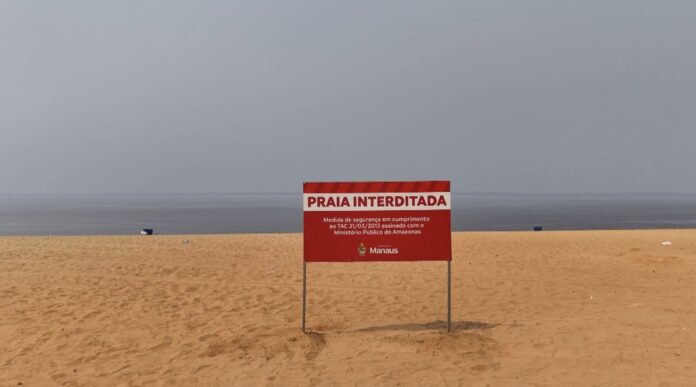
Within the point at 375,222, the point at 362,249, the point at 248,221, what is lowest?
the point at 248,221

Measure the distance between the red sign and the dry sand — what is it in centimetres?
132

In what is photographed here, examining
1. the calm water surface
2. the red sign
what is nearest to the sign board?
the red sign

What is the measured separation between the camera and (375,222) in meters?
7.73

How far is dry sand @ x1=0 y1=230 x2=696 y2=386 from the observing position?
624 centimetres

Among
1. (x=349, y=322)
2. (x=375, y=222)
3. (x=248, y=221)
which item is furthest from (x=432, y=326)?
(x=248, y=221)

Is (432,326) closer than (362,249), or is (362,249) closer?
(362,249)

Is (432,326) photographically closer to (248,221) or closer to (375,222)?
(375,222)

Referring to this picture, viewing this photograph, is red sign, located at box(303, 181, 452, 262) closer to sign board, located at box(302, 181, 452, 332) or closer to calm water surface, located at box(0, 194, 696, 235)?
sign board, located at box(302, 181, 452, 332)

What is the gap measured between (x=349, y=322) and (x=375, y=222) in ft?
7.13

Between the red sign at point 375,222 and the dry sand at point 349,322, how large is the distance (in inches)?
51.9

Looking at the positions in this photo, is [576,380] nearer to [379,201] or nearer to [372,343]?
[372,343]

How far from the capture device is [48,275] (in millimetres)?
13539

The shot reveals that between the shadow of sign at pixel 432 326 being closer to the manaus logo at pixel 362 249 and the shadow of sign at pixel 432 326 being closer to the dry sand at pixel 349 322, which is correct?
the dry sand at pixel 349 322

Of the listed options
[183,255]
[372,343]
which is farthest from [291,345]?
[183,255]
